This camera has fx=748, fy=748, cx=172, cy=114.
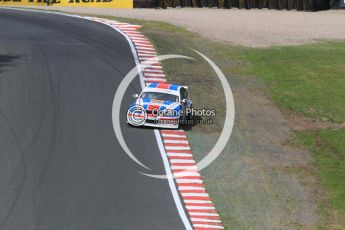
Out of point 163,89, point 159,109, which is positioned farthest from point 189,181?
point 163,89

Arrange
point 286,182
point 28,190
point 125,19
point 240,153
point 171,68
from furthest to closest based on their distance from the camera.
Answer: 1. point 125,19
2. point 171,68
3. point 240,153
4. point 286,182
5. point 28,190

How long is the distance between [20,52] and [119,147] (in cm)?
1231

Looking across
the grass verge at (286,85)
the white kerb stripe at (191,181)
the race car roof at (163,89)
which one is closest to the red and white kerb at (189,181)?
the white kerb stripe at (191,181)

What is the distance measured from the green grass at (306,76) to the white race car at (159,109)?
19.1 feet

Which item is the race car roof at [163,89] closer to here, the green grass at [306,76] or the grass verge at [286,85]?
the grass verge at [286,85]

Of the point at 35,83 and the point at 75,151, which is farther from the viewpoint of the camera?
the point at 35,83

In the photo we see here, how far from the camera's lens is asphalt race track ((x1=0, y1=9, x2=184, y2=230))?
801 inches

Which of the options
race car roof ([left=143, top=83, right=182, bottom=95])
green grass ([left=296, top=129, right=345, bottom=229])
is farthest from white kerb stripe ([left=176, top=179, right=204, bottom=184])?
race car roof ([left=143, top=83, right=182, bottom=95])

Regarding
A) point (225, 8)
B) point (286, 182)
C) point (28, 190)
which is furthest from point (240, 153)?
point (225, 8)

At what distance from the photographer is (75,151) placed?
24.5 m

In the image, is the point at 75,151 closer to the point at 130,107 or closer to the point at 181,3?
the point at 130,107

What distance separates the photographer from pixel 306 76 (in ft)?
118

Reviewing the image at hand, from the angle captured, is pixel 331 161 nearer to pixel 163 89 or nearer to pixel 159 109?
pixel 159 109

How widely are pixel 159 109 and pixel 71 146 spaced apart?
380cm
